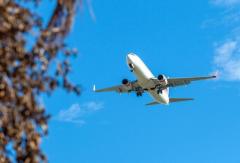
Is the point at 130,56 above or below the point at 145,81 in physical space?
above

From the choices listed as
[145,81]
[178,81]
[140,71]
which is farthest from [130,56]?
[178,81]

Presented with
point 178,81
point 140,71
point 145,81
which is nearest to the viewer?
point 140,71

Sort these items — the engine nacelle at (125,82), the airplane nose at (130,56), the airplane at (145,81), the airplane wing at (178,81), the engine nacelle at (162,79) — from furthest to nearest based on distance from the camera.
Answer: the airplane wing at (178,81) < the engine nacelle at (125,82) < the airplane nose at (130,56) < the engine nacelle at (162,79) < the airplane at (145,81)

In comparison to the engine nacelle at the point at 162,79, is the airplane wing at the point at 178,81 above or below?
above

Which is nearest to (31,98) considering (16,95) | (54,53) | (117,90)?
(16,95)

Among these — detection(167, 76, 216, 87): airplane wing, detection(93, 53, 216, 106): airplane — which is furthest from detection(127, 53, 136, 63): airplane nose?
detection(167, 76, 216, 87): airplane wing

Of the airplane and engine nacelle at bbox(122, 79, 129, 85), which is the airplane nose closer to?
the airplane

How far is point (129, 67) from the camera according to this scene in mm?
82688

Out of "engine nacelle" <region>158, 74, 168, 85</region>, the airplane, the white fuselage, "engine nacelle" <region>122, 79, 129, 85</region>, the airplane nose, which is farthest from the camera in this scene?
"engine nacelle" <region>122, 79, 129, 85</region>

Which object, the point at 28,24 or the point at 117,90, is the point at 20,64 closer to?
the point at 28,24

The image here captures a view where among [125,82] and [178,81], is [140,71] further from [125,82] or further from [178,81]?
[178,81]

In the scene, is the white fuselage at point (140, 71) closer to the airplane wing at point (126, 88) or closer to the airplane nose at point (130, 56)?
the airplane nose at point (130, 56)

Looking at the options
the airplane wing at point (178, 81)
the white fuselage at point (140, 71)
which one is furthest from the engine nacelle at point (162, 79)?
the airplane wing at point (178, 81)

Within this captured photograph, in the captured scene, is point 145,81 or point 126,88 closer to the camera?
point 145,81
